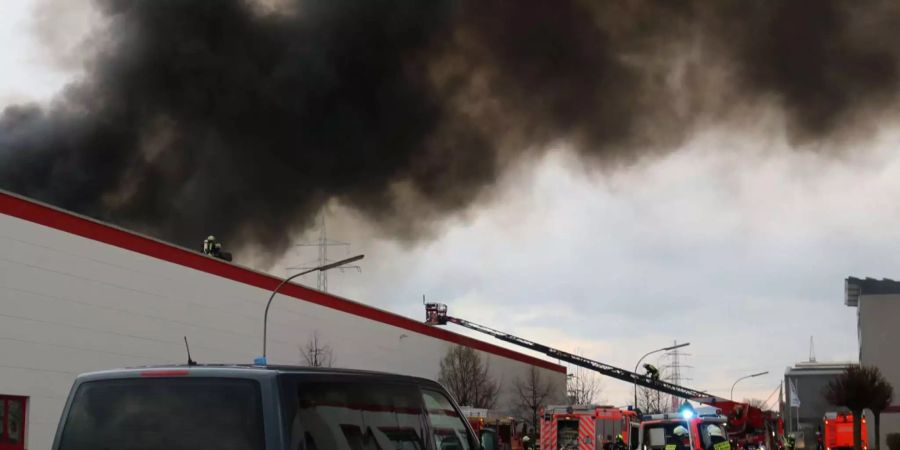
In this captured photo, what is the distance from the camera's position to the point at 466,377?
2744 inches

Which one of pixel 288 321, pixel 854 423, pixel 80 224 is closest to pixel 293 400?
pixel 80 224

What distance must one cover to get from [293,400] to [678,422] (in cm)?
1188

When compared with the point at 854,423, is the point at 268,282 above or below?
above

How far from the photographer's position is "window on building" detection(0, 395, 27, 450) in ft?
106

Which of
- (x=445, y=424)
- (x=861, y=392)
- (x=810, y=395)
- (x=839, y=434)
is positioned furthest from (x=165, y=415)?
(x=810, y=395)

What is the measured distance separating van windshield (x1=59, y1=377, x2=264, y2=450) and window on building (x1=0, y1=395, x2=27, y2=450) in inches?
1115

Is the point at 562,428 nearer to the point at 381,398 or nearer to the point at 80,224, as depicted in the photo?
the point at 80,224

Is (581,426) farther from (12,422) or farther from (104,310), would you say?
(12,422)

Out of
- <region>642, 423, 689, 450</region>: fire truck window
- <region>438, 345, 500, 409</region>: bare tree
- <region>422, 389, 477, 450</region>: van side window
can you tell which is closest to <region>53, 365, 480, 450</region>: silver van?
<region>422, 389, 477, 450</region>: van side window

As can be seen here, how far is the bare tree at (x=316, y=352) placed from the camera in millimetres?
51594

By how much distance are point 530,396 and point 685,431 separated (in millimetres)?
65446

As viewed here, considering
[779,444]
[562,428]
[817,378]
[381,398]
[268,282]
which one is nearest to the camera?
[381,398]

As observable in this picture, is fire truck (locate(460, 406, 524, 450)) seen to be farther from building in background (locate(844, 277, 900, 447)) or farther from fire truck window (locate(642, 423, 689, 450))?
building in background (locate(844, 277, 900, 447))

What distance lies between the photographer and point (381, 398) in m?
7.09
